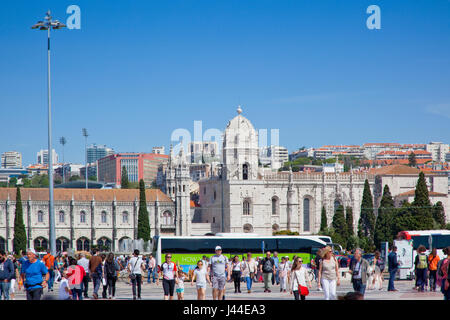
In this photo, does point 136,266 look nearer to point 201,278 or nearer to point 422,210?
point 201,278

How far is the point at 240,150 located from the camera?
284ft

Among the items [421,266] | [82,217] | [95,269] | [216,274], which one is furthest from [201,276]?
[82,217]

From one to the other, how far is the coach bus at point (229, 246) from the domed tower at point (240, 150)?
140ft

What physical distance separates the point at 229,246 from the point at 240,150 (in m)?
43.1

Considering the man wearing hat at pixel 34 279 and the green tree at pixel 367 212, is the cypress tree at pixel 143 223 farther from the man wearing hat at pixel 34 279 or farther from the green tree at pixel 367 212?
the man wearing hat at pixel 34 279

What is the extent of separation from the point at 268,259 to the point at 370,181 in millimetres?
65984

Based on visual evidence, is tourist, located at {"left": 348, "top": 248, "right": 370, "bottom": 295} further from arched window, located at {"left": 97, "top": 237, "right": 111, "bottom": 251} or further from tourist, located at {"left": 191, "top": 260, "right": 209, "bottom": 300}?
arched window, located at {"left": 97, "top": 237, "right": 111, "bottom": 251}

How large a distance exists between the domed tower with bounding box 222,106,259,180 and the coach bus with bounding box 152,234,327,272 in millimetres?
42680

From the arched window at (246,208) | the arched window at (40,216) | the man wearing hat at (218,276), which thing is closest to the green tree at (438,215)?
the arched window at (246,208)

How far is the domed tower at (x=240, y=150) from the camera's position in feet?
284

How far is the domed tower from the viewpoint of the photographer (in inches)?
3408

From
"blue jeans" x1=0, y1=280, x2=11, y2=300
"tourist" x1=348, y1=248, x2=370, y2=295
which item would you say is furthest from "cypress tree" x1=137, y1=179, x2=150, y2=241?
"tourist" x1=348, y1=248, x2=370, y2=295

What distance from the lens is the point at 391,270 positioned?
27016 millimetres
